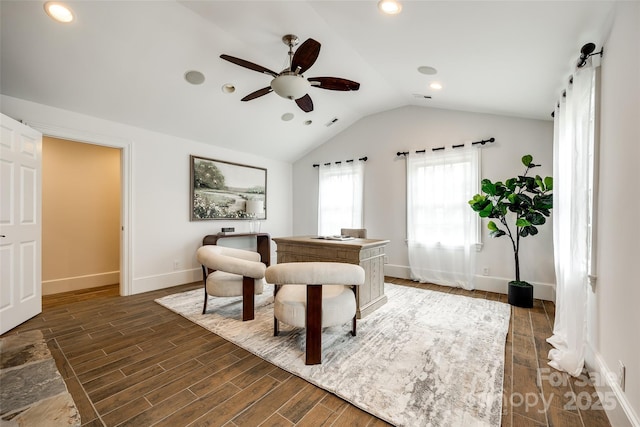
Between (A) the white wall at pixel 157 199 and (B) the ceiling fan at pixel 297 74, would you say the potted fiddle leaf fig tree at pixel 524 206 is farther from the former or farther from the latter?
(A) the white wall at pixel 157 199

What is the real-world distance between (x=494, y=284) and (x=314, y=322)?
11.2 feet

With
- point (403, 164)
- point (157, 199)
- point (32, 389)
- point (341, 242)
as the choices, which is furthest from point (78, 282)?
point (403, 164)

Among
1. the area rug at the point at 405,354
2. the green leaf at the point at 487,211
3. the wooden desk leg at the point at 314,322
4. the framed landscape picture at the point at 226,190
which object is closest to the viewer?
the area rug at the point at 405,354

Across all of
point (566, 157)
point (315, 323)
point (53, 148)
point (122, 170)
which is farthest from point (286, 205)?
point (566, 157)

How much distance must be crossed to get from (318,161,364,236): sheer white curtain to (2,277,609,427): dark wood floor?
10.8ft

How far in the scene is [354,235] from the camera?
4328mm

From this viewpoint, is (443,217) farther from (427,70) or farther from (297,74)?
(297,74)

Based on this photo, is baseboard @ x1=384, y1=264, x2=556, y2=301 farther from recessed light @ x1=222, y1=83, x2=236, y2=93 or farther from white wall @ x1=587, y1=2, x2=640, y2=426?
recessed light @ x1=222, y1=83, x2=236, y2=93

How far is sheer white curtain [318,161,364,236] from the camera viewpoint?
18.1ft

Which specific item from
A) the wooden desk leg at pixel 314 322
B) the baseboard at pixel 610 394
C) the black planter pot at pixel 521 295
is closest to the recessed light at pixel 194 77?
the wooden desk leg at pixel 314 322

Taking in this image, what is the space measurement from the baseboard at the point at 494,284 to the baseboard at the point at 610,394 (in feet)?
6.65

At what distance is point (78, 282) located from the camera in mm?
4332

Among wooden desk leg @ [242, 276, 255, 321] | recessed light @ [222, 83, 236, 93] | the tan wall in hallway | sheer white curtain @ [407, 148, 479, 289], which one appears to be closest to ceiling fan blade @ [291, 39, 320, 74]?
recessed light @ [222, 83, 236, 93]

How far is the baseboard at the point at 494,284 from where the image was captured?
12.3 feet
